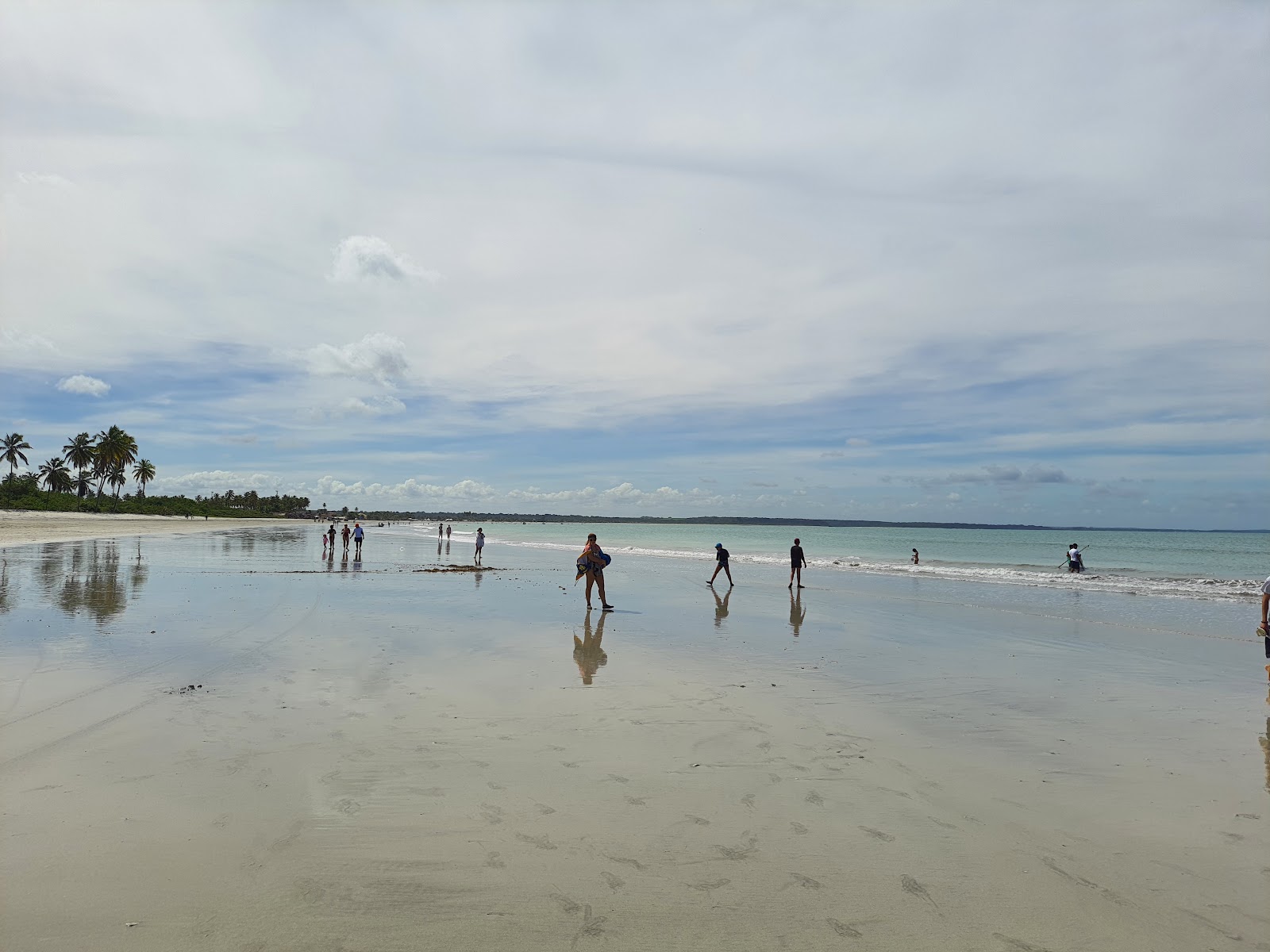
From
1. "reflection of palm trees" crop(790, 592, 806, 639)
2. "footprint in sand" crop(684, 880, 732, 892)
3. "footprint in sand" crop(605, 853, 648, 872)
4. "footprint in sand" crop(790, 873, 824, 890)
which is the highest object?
"footprint in sand" crop(605, 853, 648, 872)

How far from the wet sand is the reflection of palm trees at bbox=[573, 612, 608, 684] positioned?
118 millimetres

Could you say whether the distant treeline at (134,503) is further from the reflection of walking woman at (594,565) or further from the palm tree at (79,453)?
the reflection of walking woman at (594,565)

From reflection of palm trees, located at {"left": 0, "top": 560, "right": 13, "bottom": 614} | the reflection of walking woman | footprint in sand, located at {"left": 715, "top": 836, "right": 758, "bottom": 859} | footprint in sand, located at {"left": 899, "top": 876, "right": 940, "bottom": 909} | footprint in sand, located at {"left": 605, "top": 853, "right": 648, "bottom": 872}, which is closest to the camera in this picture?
footprint in sand, located at {"left": 899, "top": 876, "right": 940, "bottom": 909}

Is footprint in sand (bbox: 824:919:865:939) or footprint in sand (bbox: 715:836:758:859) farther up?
footprint in sand (bbox: 715:836:758:859)

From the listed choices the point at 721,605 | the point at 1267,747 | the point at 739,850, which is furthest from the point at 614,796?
the point at 721,605

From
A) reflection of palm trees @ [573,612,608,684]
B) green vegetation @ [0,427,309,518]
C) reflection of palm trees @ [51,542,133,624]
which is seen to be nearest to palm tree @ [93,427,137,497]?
green vegetation @ [0,427,309,518]

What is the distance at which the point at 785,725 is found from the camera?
824 cm

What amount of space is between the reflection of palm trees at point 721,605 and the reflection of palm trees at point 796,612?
1.74m

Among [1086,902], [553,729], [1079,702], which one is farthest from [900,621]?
[1086,902]

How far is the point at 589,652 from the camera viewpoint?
12633 millimetres

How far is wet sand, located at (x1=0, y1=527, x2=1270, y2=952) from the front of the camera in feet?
13.8

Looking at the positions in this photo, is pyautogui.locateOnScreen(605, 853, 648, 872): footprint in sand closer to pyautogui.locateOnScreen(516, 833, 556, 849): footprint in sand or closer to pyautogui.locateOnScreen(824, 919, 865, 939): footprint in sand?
pyautogui.locateOnScreen(516, 833, 556, 849): footprint in sand

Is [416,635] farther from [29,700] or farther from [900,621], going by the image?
[900,621]

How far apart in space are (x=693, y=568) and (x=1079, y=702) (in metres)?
27.8
